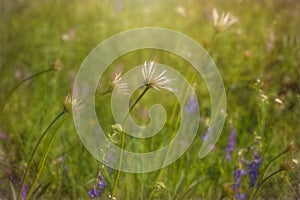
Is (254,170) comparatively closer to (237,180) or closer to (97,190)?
(237,180)

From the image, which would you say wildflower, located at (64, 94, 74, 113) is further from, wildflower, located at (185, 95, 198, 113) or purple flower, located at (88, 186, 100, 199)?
wildflower, located at (185, 95, 198, 113)

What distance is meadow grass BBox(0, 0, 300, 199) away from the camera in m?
2.10

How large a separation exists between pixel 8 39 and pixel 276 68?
1824 mm

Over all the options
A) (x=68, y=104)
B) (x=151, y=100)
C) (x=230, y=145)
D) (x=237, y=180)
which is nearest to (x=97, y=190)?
(x=68, y=104)

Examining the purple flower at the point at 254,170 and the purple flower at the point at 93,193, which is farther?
the purple flower at the point at 254,170

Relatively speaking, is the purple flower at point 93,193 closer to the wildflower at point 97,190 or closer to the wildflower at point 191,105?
the wildflower at point 97,190

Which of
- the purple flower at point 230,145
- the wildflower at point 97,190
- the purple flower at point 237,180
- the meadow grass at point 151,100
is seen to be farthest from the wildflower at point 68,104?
the purple flower at point 230,145

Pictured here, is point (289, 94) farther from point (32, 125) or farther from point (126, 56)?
point (32, 125)

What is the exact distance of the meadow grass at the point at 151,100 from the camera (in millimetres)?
2098

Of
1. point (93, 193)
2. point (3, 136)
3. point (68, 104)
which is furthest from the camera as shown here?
point (3, 136)

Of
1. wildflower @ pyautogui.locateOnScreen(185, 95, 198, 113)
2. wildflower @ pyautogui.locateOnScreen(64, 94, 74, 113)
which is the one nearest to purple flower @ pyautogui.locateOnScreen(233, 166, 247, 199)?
wildflower @ pyautogui.locateOnScreen(185, 95, 198, 113)

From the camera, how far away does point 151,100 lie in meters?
3.11

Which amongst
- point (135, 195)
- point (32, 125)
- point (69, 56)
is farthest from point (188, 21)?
point (135, 195)

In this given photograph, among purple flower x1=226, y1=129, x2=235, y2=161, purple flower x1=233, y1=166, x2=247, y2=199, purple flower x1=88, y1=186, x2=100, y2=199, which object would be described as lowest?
purple flower x1=88, y1=186, x2=100, y2=199
